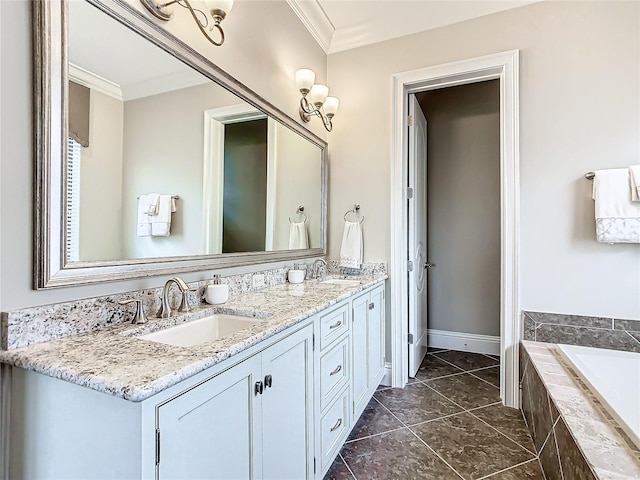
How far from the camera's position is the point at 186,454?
77cm

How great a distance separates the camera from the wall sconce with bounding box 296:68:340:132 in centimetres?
221

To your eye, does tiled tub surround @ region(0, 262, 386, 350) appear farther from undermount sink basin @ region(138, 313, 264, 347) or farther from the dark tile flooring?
the dark tile flooring

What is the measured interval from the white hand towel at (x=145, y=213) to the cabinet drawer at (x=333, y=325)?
32.3 inches

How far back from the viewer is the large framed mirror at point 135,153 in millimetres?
953

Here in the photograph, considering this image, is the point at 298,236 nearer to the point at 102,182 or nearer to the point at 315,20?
the point at 102,182

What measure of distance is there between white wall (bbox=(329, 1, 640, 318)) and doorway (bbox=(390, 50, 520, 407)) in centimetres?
7

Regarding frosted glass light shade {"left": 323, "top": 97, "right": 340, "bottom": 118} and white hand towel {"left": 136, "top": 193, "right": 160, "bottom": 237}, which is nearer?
white hand towel {"left": 136, "top": 193, "right": 160, "bottom": 237}

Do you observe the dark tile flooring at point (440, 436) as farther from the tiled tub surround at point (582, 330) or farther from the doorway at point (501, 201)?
the tiled tub surround at point (582, 330)

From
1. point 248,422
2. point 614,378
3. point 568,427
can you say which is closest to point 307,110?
point 248,422

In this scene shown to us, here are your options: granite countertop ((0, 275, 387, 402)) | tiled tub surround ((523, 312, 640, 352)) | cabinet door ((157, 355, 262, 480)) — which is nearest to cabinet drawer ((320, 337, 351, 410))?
granite countertop ((0, 275, 387, 402))

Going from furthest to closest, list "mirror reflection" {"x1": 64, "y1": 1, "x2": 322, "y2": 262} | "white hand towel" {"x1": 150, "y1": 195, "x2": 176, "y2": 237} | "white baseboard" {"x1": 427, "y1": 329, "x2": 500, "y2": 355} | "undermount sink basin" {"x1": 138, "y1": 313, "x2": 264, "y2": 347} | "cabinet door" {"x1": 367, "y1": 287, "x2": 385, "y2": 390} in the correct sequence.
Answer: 1. "white baseboard" {"x1": 427, "y1": 329, "x2": 500, "y2": 355}
2. "cabinet door" {"x1": 367, "y1": 287, "x2": 385, "y2": 390}
3. "white hand towel" {"x1": 150, "y1": 195, "x2": 176, "y2": 237}
4. "undermount sink basin" {"x1": 138, "y1": 313, "x2": 264, "y2": 347}
5. "mirror reflection" {"x1": 64, "y1": 1, "x2": 322, "y2": 262}

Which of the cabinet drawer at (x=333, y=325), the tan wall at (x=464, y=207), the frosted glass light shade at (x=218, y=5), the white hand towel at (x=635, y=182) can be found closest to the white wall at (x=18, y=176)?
the frosted glass light shade at (x=218, y=5)

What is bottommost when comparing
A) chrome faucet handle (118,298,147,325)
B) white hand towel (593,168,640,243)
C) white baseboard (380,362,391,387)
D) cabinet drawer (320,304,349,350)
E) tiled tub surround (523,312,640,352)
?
white baseboard (380,362,391,387)

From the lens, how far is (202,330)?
132cm
